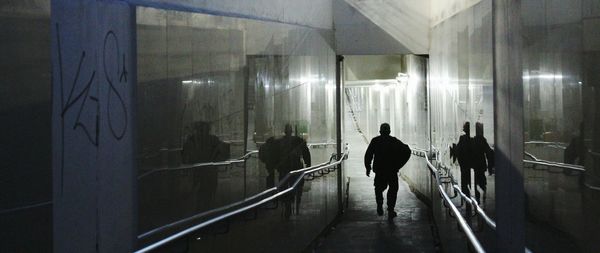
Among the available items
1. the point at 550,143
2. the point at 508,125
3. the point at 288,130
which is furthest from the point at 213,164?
Answer: the point at 288,130

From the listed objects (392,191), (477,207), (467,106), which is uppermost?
(467,106)

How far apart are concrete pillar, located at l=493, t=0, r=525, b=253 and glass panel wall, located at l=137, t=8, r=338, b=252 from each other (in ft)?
6.74

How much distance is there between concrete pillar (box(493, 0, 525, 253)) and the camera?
15.2ft

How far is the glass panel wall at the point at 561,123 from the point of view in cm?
300

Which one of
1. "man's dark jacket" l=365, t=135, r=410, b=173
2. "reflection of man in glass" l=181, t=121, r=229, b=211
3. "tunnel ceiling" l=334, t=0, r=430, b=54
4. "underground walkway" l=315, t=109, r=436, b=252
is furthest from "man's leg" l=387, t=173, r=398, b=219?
"reflection of man in glass" l=181, t=121, r=229, b=211

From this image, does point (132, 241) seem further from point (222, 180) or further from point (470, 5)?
point (470, 5)

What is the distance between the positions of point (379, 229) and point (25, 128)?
823 cm

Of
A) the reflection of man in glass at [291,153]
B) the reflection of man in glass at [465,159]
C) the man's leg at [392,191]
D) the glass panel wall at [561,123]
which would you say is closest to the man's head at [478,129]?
the reflection of man in glass at [465,159]

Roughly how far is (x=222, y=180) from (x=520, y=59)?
7.52ft

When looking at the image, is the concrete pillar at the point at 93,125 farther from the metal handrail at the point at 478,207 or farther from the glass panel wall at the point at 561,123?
the metal handrail at the point at 478,207

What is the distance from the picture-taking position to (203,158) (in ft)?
15.4

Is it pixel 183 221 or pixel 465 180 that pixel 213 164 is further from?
pixel 465 180

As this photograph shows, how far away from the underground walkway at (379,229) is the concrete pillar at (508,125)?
155 inches

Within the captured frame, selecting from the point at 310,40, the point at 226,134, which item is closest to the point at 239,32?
the point at 226,134
